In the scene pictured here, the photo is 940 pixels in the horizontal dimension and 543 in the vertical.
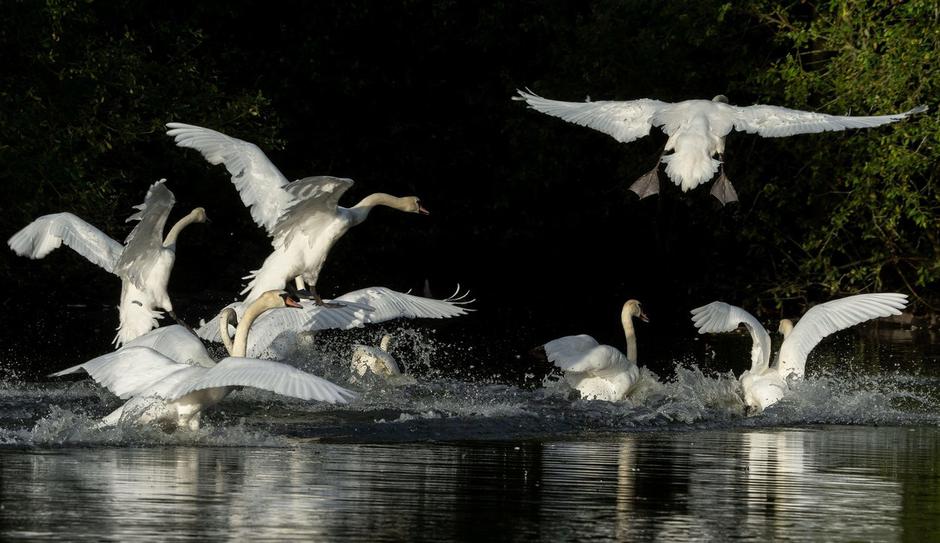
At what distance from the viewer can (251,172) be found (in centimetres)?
1572

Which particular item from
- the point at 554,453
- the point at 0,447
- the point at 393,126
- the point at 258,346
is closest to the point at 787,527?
the point at 554,453

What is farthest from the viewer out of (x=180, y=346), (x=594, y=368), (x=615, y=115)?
(x=615, y=115)

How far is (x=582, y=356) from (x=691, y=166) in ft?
6.07

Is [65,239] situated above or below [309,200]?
below

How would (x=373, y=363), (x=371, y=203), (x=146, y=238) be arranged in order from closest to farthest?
(x=146, y=238) < (x=373, y=363) < (x=371, y=203)

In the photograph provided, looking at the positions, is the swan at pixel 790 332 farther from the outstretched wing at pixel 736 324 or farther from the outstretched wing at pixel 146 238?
the outstretched wing at pixel 146 238

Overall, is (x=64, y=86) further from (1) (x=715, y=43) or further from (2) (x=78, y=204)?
(1) (x=715, y=43)

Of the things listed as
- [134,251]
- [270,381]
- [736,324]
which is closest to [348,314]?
→ [134,251]

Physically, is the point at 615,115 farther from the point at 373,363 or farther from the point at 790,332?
the point at 373,363

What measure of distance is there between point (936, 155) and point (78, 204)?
10.8m

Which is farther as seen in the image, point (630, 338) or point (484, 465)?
point (630, 338)

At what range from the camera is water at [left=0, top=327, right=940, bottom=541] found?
307 inches

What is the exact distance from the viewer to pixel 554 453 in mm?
10844

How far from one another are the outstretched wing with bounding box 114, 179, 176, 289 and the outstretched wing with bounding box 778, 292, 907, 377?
5144 mm
